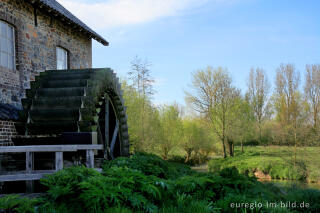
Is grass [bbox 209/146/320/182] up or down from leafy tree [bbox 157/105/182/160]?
down

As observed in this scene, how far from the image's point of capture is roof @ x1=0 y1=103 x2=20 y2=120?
7348 millimetres

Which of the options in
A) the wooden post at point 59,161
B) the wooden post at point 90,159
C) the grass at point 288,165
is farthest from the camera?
the grass at point 288,165

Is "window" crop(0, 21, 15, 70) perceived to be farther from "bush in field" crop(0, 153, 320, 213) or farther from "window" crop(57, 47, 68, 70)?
"bush in field" crop(0, 153, 320, 213)

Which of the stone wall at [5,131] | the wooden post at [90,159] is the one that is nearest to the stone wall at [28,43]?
the stone wall at [5,131]

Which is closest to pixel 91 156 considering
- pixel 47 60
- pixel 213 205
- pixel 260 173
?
pixel 213 205

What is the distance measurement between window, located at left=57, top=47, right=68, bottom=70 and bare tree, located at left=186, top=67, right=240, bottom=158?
530 inches

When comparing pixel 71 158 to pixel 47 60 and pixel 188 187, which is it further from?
pixel 47 60

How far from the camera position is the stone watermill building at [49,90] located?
694cm

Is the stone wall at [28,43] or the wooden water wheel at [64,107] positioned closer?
the wooden water wheel at [64,107]

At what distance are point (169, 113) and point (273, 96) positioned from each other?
1161cm

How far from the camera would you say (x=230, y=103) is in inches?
898

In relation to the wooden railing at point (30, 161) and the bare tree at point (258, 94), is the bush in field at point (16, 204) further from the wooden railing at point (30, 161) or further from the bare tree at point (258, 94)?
the bare tree at point (258, 94)

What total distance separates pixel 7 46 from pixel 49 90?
68.4 inches

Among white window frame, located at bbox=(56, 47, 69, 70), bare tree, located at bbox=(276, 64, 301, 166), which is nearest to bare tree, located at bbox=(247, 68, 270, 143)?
bare tree, located at bbox=(276, 64, 301, 166)
